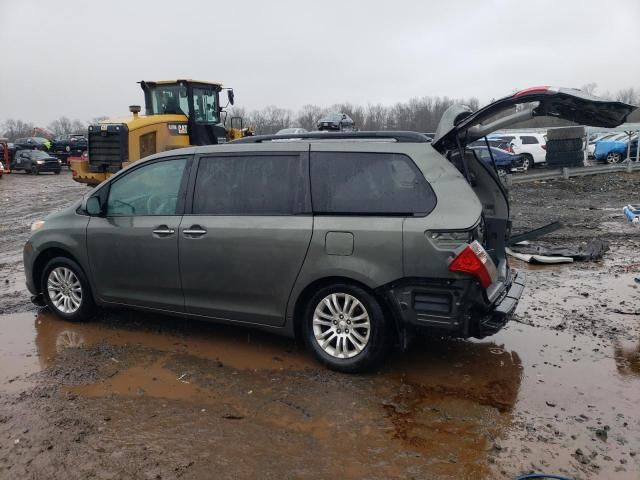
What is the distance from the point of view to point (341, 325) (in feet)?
14.6

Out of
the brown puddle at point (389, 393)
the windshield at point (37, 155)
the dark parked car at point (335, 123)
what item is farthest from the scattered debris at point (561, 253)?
the windshield at point (37, 155)

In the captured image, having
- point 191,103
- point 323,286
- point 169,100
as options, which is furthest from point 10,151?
point 323,286

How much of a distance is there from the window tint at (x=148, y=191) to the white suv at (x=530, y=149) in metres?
21.3

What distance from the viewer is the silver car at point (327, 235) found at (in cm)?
414

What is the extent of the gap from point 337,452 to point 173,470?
98cm

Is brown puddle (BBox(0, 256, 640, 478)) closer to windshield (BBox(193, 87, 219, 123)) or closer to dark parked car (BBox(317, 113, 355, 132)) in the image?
windshield (BBox(193, 87, 219, 123))

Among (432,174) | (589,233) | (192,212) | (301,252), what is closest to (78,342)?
(192,212)

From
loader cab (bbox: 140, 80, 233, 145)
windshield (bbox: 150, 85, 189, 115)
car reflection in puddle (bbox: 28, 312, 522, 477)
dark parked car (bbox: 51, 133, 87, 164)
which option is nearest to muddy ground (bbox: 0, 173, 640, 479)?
car reflection in puddle (bbox: 28, 312, 522, 477)

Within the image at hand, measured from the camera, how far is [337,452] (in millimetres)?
3402

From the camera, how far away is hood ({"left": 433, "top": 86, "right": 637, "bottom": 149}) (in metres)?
4.14

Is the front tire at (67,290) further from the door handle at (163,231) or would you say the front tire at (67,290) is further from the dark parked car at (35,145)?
the dark parked car at (35,145)

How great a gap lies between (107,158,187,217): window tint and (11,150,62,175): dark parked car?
30129 millimetres

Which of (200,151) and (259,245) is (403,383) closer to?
(259,245)

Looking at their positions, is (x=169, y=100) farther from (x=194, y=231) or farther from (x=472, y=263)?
(x=472, y=263)
